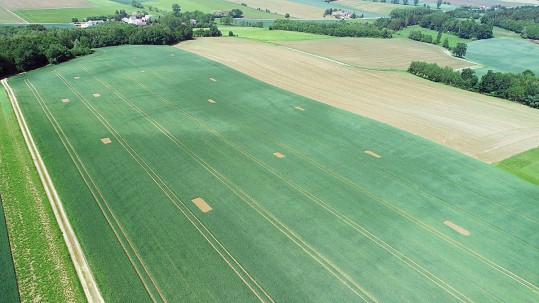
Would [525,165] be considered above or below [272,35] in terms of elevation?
below

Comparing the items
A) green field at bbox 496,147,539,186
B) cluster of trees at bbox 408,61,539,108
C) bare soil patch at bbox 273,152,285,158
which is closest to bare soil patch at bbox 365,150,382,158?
bare soil patch at bbox 273,152,285,158

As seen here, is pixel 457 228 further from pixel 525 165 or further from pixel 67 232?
pixel 67 232

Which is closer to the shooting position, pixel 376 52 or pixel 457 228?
pixel 457 228

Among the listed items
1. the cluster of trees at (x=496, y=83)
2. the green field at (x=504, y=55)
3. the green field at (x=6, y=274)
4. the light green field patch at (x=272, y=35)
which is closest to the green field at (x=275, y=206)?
the green field at (x=6, y=274)

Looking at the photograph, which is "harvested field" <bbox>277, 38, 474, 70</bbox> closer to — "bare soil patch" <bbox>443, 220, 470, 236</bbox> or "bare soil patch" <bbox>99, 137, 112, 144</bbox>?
"bare soil patch" <bbox>443, 220, 470, 236</bbox>

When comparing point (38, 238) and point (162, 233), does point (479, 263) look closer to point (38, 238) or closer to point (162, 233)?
point (162, 233)

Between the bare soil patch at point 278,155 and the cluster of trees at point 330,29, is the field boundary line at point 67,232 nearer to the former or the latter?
the bare soil patch at point 278,155

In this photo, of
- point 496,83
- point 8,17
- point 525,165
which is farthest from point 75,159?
point 8,17
